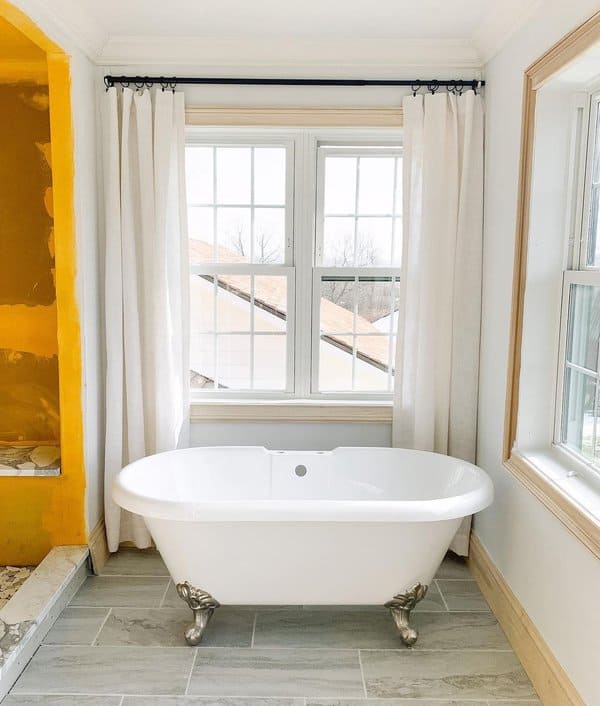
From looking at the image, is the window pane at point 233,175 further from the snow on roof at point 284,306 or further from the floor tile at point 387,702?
the floor tile at point 387,702

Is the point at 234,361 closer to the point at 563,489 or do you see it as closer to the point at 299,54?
the point at 299,54

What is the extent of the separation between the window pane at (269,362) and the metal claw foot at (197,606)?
1.23m

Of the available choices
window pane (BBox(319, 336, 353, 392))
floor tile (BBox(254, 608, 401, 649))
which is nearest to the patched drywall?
window pane (BBox(319, 336, 353, 392))

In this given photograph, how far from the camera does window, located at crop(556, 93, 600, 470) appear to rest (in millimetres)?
2371

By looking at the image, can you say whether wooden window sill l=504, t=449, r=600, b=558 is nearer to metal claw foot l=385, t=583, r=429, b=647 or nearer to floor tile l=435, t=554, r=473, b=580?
metal claw foot l=385, t=583, r=429, b=647

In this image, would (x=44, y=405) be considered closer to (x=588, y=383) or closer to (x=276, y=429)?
(x=276, y=429)

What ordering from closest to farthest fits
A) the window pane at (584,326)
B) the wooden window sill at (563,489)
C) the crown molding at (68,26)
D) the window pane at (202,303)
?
the wooden window sill at (563,489), the window pane at (584,326), the crown molding at (68,26), the window pane at (202,303)

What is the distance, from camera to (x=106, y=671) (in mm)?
2438

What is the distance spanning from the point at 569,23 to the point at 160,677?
8.78ft

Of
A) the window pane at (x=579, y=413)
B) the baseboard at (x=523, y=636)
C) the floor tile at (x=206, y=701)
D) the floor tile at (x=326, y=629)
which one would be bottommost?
the floor tile at (x=206, y=701)

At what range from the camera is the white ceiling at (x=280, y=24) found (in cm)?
267

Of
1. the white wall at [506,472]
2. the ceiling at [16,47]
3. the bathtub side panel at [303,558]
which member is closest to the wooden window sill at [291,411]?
the white wall at [506,472]

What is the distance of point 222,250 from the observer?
348 cm

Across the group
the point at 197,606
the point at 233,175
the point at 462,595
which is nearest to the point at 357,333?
the point at 233,175
